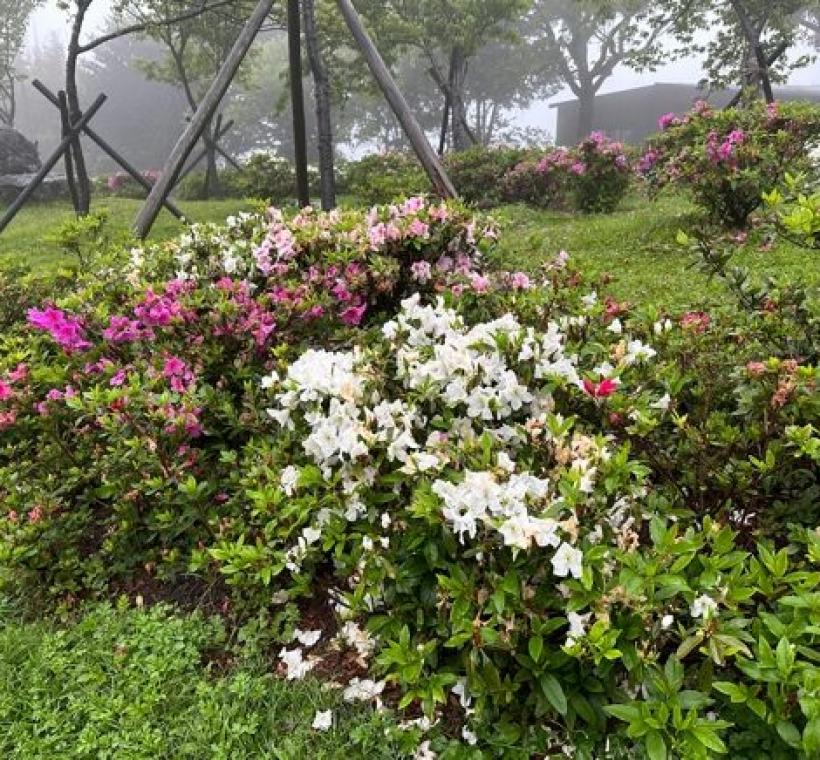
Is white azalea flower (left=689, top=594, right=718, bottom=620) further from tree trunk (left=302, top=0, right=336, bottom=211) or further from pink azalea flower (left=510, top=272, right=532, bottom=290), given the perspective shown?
tree trunk (left=302, top=0, right=336, bottom=211)

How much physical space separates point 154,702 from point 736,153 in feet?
22.5

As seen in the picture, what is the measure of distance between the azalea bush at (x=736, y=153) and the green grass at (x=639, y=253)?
59 cm

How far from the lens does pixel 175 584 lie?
9.96 feet

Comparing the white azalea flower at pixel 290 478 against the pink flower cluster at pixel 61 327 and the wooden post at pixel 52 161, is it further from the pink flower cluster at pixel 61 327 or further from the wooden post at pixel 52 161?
the wooden post at pixel 52 161

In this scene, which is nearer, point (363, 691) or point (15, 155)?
point (363, 691)

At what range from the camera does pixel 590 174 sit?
1081 centimetres

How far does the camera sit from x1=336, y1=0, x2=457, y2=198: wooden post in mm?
6496

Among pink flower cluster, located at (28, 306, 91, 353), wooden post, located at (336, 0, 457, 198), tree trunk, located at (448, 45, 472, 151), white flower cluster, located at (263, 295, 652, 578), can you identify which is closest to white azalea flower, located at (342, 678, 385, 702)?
white flower cluster, located at (263, 295, 652, 578)

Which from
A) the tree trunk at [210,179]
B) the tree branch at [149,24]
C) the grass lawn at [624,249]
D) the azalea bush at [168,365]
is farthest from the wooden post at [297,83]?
the tree trunk at [210,179]

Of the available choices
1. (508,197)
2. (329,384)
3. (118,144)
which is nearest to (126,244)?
(329,384)

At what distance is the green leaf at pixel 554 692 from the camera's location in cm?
180

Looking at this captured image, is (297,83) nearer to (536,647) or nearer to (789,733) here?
(536,647)

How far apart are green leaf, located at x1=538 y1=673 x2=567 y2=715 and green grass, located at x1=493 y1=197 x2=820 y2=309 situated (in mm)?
2291

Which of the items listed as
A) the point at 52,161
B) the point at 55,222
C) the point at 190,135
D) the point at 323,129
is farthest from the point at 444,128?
the point at 190,135
